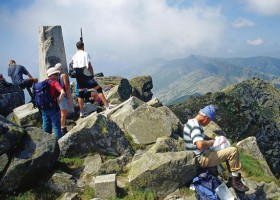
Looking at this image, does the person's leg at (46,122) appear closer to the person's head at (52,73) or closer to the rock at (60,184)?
the person's head at (52,73)

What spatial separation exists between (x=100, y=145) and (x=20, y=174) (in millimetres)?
3950

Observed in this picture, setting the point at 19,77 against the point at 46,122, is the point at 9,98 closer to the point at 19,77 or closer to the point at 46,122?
the point at 19,77

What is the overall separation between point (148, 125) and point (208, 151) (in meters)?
4.67

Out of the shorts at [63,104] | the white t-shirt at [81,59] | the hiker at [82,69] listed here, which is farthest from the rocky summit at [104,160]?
the white t-shirt at [81,59]

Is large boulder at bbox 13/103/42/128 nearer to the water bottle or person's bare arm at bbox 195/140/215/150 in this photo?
person's bare arm at bbox 195/140/215/150

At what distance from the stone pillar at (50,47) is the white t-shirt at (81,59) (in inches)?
72.3

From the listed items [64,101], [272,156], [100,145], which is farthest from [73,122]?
[272,156]

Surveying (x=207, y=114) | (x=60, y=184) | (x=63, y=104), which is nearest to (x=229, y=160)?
(x=207, y=114)

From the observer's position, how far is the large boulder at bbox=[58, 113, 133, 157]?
41.5ft

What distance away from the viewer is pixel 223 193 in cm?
1021

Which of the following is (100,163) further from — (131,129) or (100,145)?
(131,129)

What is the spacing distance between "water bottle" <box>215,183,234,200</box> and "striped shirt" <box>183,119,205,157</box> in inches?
52.7

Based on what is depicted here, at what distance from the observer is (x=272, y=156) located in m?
29.7

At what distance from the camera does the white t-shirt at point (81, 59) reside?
55.7ft
